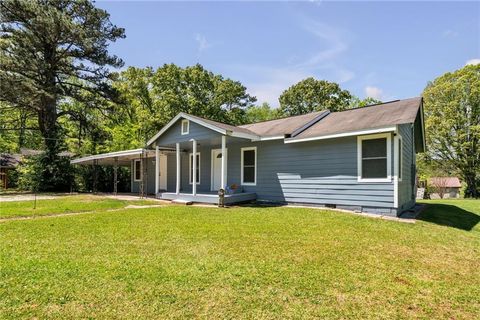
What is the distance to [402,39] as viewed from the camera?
12008mm

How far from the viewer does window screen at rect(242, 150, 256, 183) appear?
11.4 metres

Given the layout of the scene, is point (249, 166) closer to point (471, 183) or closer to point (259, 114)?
point (471, 183)

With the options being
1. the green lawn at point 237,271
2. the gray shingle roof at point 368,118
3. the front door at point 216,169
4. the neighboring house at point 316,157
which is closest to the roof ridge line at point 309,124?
the neighboring house at point 316,157

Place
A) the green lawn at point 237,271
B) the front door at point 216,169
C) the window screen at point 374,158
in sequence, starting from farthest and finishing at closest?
the front door at point 216,169, the window screen at point 374,158, the green lawn at point 237,271

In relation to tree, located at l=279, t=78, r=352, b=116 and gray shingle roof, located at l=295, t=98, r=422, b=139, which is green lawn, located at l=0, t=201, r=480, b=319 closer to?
gray shingle roof, located at l=295, t=98, r=422, b=139

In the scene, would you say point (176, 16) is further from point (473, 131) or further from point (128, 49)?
point (473, 131)

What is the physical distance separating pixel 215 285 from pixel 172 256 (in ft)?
4.06

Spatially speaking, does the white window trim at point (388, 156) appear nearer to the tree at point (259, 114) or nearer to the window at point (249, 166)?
the window at point (249, 166)

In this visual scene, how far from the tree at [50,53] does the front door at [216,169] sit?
1174 cm

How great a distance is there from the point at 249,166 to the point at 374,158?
16.1 feet

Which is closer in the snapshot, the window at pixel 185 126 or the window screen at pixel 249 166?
the window screen at pixel 249 166

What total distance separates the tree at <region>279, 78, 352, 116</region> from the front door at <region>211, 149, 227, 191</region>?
63.6ft

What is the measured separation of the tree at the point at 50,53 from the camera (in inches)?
639

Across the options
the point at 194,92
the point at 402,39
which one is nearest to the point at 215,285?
the point at 402,39
